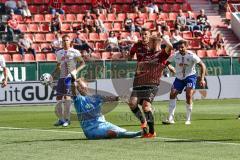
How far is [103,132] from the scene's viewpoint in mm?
16203

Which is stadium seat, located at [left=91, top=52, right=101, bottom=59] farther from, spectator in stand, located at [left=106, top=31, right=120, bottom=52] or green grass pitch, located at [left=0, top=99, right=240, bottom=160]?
green grass pitch, located at [left=0, top=99, right=240, bottom=160]

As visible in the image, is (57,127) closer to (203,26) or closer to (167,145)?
(167,145)

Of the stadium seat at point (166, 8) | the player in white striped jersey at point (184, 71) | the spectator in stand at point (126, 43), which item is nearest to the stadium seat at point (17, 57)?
the spectator in stand at point (126, 43)

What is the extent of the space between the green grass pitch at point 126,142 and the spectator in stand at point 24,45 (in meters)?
13.7

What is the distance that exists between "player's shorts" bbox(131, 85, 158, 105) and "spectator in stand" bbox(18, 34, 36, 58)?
67.9ft

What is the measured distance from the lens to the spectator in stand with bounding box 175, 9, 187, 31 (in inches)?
1718

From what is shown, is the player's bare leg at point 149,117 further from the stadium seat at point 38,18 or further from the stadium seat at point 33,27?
the stadium seat at point 38,18

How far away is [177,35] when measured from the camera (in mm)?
41000

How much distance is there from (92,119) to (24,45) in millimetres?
22008

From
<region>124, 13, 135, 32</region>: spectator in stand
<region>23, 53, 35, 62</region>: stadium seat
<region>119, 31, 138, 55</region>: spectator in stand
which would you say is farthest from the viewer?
<region>124, 13, 135, 32</region>: spectator in stand

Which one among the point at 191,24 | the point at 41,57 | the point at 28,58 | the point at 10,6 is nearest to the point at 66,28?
the point at 10,6

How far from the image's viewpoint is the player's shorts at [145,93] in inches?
671

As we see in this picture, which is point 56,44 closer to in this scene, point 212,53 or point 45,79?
point 212,53

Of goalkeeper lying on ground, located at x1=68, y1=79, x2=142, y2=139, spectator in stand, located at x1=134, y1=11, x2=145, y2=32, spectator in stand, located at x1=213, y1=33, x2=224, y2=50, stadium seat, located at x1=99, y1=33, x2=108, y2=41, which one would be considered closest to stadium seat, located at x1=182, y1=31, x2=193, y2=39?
spectator in stand, located at x1=213, y1=33, x2=224, y2=50
